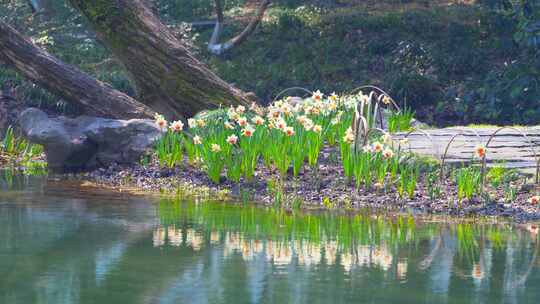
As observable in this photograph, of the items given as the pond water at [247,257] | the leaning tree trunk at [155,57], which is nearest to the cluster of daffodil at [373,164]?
the pond water at [247,257]

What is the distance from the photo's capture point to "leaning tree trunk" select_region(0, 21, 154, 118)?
1268cm

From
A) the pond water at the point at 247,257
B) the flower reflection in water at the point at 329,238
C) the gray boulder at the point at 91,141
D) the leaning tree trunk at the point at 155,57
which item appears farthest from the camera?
the leaning tree trunk at the point at 155,57

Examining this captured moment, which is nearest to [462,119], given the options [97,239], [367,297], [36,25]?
[36,25]

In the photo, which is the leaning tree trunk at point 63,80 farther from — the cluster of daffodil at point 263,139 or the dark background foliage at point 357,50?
the dark background foliage at point 357,50

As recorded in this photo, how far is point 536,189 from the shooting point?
337 inches

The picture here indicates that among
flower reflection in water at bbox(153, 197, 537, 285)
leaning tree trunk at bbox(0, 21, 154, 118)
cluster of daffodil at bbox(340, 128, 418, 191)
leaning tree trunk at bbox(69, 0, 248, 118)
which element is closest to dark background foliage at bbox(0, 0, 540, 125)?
leaning tree trunk at bbox(0, 21, 154, 118)

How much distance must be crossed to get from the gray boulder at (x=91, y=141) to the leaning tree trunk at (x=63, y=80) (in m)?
1.25

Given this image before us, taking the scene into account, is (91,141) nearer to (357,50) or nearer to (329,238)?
(329,238)

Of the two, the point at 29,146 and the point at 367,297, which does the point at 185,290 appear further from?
the point at 29,146

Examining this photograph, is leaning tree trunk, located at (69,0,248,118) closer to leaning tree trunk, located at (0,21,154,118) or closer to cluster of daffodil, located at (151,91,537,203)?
leaning tree trunk, located at (0,21,154,118)

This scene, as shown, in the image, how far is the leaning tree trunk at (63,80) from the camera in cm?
1268

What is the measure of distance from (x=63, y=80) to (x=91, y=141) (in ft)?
5.53

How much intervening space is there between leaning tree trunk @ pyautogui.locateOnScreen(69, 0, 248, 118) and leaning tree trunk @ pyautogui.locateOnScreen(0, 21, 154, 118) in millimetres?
421

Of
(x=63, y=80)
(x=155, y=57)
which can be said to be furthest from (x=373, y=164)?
(x=63, y=80)
